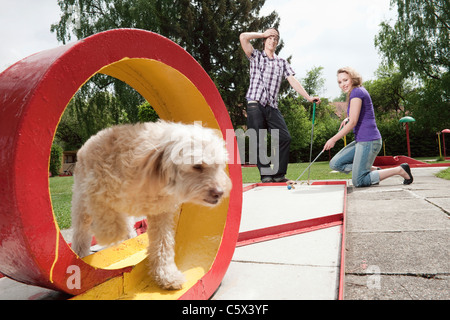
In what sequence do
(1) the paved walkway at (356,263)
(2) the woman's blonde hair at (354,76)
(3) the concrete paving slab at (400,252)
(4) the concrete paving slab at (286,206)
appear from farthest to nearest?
1. (2) the woman's blonde hair at (354,76)
2. (4) the concrete paving slab at (286,206)
3. (3) the concrete paving slab at (400,252)
4. (1) the paved walkway at (356,263)

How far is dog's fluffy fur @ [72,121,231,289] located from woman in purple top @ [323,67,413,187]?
4.13m

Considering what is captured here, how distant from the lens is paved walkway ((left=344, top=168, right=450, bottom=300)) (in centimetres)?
175

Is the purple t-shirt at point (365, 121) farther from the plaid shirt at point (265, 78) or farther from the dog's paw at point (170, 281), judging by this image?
the dog's paw at point (170, 281)

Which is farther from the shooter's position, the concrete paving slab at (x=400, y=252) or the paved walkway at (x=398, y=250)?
the concrete paving slab at (x=400, y=252)

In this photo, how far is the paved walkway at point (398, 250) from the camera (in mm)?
1748

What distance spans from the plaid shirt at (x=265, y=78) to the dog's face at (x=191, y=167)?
486 centimetres

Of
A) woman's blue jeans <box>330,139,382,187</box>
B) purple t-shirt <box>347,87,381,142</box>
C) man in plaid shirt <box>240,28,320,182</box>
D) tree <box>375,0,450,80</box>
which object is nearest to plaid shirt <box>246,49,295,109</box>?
man in plaid shirt <box>240,28,320,182</box>

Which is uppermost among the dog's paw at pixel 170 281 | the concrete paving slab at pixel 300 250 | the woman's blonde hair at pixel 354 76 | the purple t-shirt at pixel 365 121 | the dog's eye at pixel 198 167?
the woman's blonde hair at pixel 354 76

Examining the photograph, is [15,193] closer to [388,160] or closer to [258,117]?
[258,117]

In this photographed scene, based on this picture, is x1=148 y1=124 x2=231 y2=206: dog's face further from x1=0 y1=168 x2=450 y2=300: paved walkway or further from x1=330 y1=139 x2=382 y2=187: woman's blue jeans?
x1=330 y1=139 x2=382 y2=187: woman's blue jeans

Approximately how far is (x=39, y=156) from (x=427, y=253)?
7.85 ft

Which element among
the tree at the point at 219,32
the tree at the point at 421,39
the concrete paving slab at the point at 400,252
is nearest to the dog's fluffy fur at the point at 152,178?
the concrete paving slab at the point at 400,252

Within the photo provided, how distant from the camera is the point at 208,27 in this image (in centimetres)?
2441
